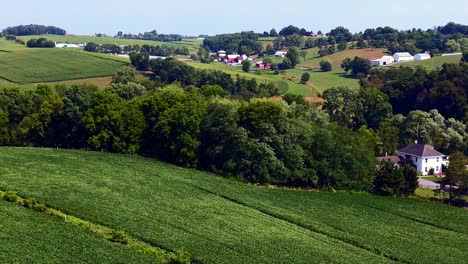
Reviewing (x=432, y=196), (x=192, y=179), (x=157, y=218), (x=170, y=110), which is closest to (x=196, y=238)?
(x=157, y=218)

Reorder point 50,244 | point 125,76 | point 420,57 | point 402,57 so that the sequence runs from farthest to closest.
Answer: point 420,57
point 402,57
point 125,76
point 50,244

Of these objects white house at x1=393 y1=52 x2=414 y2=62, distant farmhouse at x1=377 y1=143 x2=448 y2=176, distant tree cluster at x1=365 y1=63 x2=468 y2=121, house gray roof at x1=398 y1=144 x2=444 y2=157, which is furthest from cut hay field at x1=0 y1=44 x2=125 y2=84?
white house at x1=393 y1=52 x2=414 y2=62

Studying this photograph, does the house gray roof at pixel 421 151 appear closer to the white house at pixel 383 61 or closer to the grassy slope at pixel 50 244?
the grassy slope at pixel 50 244

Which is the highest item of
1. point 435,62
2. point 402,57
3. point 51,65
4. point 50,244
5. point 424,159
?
point 402,57

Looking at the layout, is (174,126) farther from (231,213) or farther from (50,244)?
(50,244)

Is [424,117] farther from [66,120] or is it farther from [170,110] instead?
[66,120]

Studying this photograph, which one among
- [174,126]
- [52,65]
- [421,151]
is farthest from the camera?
[52,65]

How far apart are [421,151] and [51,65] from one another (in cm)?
11569

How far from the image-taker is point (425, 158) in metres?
86.8

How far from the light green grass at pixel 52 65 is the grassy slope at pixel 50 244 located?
110 metres

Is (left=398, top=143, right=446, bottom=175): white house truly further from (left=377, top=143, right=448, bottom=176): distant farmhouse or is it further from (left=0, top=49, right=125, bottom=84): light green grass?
(left=0, top=49, right=125, bottom=84): light green grass

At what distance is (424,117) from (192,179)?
5496 cm

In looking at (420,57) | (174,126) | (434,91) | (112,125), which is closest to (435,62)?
(420,57)

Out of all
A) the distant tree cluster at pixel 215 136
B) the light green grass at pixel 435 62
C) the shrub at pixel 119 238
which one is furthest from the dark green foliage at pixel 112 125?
the light green grass at pixel 435 62
